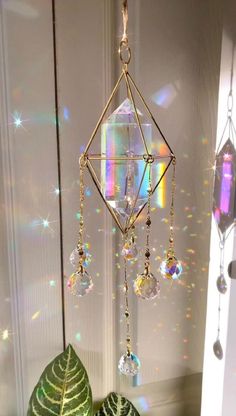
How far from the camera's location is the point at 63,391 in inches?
30.1

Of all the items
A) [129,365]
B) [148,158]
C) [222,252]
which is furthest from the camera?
[222,252]

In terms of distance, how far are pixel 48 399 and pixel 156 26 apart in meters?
0.70

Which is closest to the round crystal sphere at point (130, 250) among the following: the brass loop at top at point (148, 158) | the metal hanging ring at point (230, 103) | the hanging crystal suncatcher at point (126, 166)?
the hanging crystal suncatcher at point (126, 166)

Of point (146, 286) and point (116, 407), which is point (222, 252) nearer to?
point (146, 286)

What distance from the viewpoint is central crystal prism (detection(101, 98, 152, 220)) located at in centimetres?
61

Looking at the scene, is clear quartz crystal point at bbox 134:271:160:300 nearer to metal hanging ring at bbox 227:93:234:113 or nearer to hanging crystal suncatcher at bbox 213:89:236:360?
hanging crystal suncatcher at bbox 213:89:236:360

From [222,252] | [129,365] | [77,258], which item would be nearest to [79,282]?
[77,258]

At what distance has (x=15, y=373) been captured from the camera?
0.83m

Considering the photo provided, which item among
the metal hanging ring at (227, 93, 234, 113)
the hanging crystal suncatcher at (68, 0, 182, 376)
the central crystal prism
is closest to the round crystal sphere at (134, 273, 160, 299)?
the hanging crystal suncatcher at (68, 0, 182, 376)

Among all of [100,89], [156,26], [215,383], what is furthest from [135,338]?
[156,26]

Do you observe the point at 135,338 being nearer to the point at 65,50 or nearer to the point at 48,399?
the point at 48,399

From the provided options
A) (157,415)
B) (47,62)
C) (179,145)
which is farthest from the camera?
(157,415)

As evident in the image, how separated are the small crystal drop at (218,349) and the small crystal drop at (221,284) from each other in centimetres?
11

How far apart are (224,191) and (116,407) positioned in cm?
47
